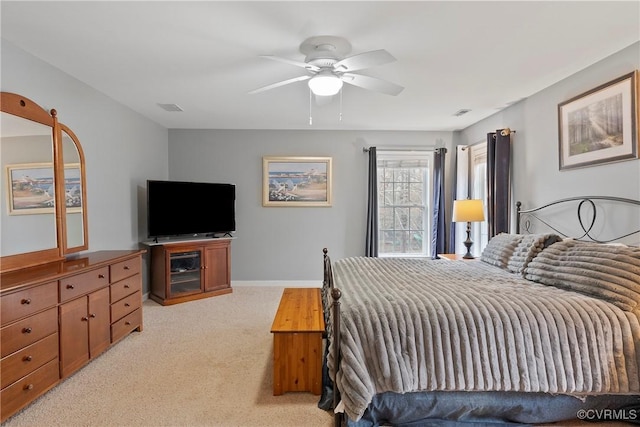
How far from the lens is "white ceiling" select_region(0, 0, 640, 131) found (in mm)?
1981

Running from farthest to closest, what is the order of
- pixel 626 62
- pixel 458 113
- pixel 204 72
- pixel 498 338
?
1. pixel 458 113
2. pixel 204 72
3. pixel 626 62
4. pixel 498 338

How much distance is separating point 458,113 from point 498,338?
330cm

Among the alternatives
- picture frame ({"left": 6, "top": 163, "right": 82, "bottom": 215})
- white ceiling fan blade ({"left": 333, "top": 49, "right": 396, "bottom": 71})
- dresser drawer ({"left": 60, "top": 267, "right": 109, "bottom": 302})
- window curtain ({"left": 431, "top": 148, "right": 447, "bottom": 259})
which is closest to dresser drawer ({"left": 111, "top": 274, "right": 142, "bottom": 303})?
dresser drawer ({"left": 60, "top": 267, "right": 109, "bottom": 302})

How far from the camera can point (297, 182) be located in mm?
5199

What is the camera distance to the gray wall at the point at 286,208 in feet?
17.0

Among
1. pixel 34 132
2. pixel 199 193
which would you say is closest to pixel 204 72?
pixel 34 132

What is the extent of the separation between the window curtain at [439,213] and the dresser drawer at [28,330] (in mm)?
4658

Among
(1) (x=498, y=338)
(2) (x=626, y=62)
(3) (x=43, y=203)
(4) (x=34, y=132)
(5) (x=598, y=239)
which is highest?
(2) (x=626, y=62)

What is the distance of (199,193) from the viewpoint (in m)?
4.70

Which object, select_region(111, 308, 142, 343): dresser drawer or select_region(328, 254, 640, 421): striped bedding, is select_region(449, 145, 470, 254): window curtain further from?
select_region(111, 308, 142, 343): dresser drawer

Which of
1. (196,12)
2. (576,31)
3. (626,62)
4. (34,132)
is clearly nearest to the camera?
(196,12)

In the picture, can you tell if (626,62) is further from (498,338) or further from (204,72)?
(204,72)
